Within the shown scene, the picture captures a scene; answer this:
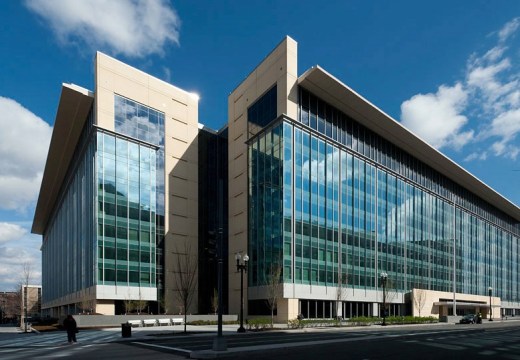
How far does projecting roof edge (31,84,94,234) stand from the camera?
54156 millimetres

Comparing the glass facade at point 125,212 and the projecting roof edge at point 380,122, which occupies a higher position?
the projecting roof edge at point 380,122

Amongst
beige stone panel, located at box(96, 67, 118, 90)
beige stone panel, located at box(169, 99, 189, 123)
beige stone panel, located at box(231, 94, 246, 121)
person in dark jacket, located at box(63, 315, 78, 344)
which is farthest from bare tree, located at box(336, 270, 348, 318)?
beige stone panel, located at box(96, 67, 118, 90)

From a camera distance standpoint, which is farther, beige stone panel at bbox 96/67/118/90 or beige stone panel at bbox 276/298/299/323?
beige stone panel at bbox 96/67/118/90

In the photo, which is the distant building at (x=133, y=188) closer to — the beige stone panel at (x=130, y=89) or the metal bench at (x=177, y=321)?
the beige stone panel at (x=130, y=89)

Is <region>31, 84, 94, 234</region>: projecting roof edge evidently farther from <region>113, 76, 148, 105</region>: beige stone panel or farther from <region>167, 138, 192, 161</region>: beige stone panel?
<region>167, 138, 192, 161</region>: beige stone panel

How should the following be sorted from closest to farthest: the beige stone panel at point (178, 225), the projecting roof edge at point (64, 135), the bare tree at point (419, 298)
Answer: the projecting roof edge at point (64, 135)
the beige stone panel at point (178, 225)
the bare tree at point (419, 298)

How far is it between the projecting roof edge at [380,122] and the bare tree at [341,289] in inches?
829

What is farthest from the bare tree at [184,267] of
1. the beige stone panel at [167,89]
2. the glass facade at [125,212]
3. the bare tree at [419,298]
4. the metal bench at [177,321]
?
the bare tree at [419,298]

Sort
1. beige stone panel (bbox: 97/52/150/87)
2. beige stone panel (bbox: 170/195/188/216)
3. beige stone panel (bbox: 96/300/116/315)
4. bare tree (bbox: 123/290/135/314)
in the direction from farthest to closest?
beige stone panel (bbox: 170/195/188/216) → beige stone panel (bbox: 97/52/150/87) → bare tree (bbox: 123/290/135/314) → beige stone panel (bbox: 96/300/116/315)

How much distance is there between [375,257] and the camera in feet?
193

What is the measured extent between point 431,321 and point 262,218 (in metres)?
26.8

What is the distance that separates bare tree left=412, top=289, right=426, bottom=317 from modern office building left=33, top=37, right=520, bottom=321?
0.29m

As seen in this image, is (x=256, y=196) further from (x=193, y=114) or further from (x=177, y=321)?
(x=193, y=114)

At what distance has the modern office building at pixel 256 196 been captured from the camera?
4888cm
